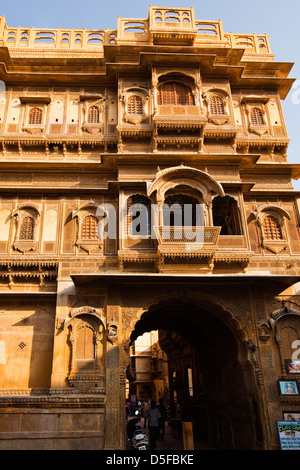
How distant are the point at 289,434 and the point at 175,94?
1203cm

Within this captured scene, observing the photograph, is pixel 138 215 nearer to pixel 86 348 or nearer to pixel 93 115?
pixel 86 348

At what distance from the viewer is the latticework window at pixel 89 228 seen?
13.0 m

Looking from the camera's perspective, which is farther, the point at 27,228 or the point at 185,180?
the point at 185,180

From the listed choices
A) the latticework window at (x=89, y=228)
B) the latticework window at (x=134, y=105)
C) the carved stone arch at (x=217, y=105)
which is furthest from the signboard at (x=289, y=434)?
the latticework window at (x=134, y=105)

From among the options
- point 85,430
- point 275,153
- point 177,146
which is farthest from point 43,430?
point 275,153

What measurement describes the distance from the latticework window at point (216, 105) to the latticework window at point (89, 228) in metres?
6.23

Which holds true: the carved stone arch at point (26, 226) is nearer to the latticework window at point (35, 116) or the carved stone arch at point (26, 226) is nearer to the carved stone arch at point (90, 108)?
the latticework window at point (35, 116)

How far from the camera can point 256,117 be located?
1530 cm

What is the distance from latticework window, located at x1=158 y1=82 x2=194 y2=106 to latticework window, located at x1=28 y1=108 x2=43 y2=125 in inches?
183

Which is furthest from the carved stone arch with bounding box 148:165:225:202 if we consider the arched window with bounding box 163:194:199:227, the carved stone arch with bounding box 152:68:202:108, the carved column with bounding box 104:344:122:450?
the carved column with bounding box 104:344:122:450

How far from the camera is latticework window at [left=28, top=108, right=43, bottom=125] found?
48.1ft

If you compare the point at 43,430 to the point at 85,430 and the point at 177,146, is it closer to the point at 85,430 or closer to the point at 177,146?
the point at 85,430

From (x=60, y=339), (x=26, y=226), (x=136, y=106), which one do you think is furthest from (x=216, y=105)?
(x=60, y=339)

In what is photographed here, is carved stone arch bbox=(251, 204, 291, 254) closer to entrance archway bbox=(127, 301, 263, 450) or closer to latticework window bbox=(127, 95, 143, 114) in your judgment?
entrance archway bbox=(127, 301, 263, 450)
